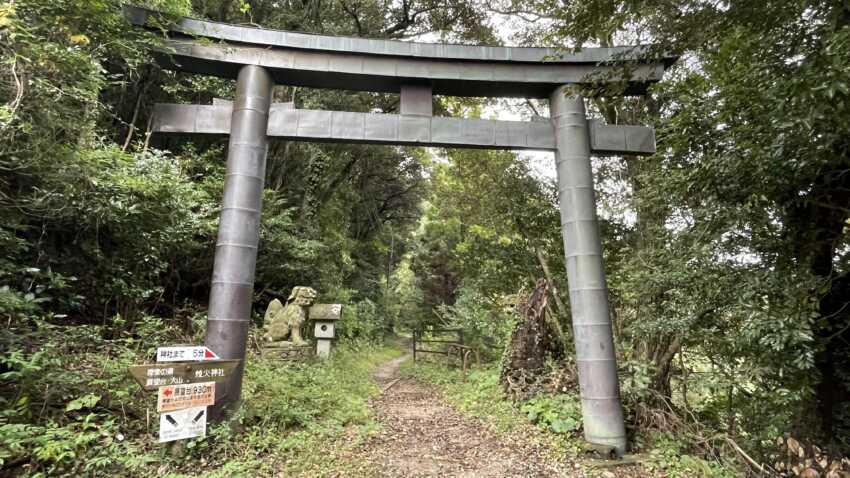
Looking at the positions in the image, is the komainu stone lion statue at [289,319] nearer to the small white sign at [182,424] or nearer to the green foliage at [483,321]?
the small white sign at [182,424]

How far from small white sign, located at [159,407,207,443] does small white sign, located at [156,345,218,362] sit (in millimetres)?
476

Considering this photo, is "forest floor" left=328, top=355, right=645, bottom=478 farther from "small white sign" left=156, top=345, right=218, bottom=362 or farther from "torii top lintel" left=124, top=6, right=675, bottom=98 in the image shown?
"torii top lintel" left=124, top=6, right=675, bottom=98

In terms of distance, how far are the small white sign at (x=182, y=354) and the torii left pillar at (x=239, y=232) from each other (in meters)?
0.69

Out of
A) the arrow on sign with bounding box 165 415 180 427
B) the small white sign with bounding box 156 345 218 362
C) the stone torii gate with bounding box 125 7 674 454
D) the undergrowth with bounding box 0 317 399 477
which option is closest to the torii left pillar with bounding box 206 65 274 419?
the stone torii gate with bounding box 125 7 674 454

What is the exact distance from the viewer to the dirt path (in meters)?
4.56

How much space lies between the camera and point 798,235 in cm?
389

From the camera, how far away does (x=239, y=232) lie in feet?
16.4

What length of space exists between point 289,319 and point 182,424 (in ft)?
14.4

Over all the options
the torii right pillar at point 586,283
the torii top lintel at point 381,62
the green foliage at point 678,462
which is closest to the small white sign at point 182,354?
the torii top lintel at point 381,62

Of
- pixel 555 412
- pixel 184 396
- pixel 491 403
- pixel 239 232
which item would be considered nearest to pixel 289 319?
pixel 239 232

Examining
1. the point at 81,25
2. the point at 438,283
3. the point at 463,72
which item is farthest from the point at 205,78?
the point at 438,283

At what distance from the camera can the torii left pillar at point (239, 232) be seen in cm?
477

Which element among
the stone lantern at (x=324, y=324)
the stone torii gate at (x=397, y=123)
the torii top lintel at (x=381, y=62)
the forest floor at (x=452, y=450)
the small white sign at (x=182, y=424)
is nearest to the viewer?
the small white sign at (x=182, y=424)

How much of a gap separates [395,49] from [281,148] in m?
6.33
